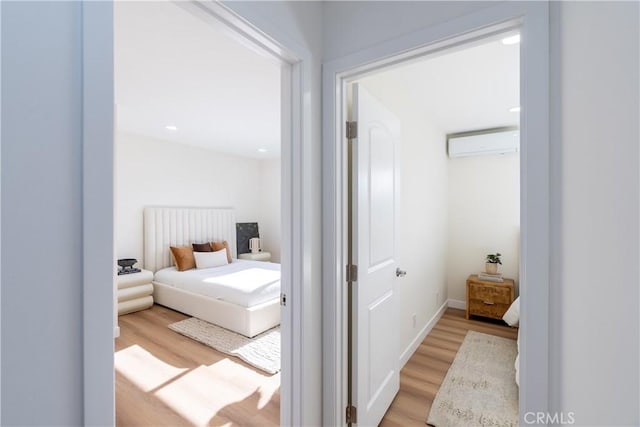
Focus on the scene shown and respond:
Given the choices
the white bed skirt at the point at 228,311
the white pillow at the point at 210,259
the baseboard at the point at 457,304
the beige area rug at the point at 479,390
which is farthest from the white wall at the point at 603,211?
the white pillow at the point at 210,259

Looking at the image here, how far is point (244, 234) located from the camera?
602 cm

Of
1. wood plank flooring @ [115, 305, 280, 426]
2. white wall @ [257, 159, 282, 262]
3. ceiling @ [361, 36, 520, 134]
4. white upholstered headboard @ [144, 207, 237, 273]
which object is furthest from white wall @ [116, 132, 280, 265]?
ceiling @ [361, 36, 520, 134]

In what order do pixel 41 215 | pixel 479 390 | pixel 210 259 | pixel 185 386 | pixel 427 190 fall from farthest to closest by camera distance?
1. pixel 210 259
2. pixel 427 190
3. pixel 185 386
4. pixel 479 390
5. pixel 41 215

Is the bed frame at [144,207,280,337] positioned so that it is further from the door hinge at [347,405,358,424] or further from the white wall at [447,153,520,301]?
the white wall at [447,153,520,301]

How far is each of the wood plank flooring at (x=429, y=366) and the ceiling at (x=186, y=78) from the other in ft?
7.59

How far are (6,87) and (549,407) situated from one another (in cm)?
177

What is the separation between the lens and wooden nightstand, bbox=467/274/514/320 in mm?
3479

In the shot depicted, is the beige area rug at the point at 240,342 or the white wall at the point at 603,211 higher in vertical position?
the white wall at the point at 603,211

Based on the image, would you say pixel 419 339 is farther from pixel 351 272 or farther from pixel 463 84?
pixel 463 84

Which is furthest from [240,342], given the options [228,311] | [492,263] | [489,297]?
[492,263]

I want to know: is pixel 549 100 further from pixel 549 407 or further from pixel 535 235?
pixel 549 407

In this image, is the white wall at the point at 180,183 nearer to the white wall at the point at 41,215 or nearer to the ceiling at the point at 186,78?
the ceiling at the point at 186,78

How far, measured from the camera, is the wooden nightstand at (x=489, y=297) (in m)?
3.48

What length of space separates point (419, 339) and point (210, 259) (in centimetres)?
334
